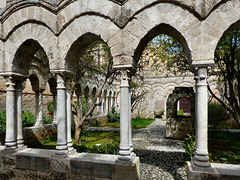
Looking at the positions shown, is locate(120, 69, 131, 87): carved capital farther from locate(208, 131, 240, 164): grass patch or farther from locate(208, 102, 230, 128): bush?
locate(208, 102, 230, 128): bush

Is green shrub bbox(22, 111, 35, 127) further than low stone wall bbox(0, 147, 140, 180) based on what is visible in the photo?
Yes

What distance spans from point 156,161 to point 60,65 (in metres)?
4.19

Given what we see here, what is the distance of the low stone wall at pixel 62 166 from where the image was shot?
10.4 feet

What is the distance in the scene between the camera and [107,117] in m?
15.7

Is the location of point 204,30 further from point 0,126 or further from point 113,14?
point 0,126

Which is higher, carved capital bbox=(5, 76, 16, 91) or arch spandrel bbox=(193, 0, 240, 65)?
arch spandrel bbox=(193, 0, 240, 65)

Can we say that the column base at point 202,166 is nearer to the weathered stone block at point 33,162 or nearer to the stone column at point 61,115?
the stone column at point 61,115

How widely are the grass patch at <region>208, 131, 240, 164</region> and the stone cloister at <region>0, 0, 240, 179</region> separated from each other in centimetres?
296

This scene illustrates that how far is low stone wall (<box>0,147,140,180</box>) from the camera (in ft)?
10.4

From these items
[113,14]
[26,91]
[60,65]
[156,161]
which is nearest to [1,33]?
[60,65]

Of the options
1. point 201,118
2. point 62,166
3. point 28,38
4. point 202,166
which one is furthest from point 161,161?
point 28,38

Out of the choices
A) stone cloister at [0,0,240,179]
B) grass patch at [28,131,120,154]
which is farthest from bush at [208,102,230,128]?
stone cloister at [0,0,240,179]

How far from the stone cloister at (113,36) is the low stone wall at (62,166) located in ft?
0.44

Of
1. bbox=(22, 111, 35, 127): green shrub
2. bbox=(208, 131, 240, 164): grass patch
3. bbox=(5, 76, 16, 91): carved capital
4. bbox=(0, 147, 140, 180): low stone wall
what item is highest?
bbox=(5, 76, 16, 91): carved capital
